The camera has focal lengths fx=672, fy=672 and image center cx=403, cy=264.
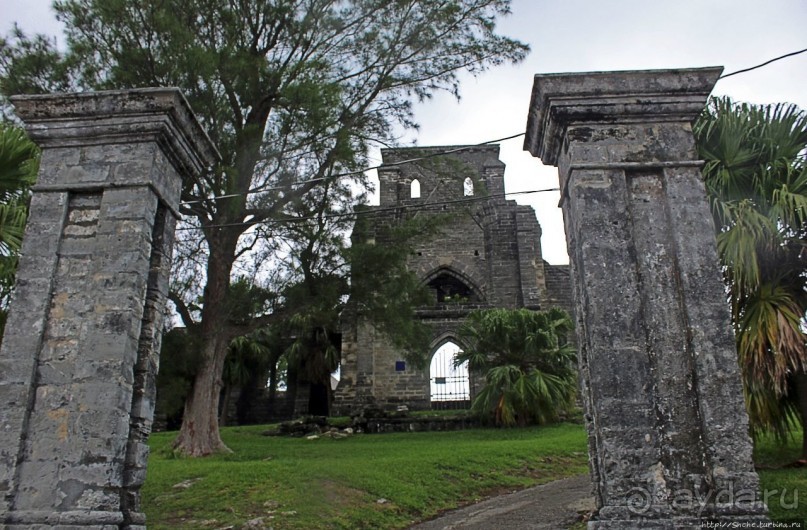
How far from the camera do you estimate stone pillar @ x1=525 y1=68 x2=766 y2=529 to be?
423cm

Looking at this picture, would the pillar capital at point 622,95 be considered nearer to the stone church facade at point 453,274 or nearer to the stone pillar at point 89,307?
the stone pillar at point 89,307

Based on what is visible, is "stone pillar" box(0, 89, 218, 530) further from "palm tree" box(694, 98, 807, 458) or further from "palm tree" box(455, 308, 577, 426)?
"palm tree" box(455, 308, 577, 426)

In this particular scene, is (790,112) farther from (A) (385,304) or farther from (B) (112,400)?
(A) (385,304)

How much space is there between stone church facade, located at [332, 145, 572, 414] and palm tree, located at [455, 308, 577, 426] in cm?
461

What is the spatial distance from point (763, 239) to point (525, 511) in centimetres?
413

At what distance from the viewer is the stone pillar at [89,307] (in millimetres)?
4383

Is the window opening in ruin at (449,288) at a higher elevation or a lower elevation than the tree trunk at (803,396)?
higher

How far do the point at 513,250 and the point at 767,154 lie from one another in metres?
18.3

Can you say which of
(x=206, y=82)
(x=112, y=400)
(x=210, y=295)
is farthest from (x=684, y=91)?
(x=210, y=295)

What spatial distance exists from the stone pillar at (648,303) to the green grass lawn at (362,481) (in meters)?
1.99

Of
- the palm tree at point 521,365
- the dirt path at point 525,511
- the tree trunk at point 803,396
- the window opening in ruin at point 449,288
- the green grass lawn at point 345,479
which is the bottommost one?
the dirt path at point 525,511

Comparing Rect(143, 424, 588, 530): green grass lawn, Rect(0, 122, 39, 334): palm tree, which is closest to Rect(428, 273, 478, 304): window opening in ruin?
Rect(143, 424, 588, 530): green grass lawn

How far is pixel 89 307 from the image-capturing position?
187 inches

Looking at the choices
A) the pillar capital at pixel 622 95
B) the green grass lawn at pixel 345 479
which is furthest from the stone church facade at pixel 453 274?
the pillar capital at pixel 622 95
